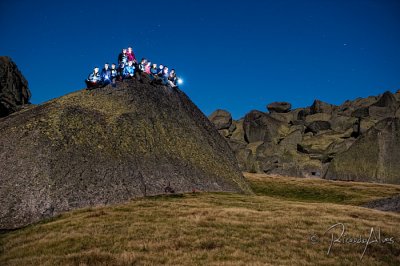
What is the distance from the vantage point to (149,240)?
22656 millimetres

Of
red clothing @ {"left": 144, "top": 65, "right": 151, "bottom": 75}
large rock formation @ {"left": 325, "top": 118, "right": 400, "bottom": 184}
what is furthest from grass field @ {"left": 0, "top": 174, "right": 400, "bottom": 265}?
large rock formation @ {"left": 325, "top": 118, "right": 400, "bottom": 184}

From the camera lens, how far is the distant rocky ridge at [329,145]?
353 ft

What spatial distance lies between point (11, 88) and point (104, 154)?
116ft

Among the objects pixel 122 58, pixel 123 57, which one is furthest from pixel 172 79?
pixel 122 58

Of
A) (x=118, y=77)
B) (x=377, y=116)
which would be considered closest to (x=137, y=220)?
(x=118, y=77)

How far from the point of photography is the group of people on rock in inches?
1991

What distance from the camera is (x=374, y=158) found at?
107938mm

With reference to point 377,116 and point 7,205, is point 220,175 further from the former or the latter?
point 377,116

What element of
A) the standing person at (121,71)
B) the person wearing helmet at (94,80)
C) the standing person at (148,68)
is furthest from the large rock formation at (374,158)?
the person wearing helmet at (94,80)

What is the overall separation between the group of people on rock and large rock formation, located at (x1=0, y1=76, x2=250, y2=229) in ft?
4.27

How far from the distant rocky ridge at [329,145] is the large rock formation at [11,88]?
80.7 m

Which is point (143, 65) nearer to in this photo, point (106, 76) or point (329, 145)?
point (106, 76)

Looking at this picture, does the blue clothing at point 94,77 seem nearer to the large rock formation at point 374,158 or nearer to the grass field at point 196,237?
the grass field at point 196,237

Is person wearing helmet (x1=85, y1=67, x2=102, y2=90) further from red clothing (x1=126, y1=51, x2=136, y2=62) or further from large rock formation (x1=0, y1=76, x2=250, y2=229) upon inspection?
red clothing (x1=126, y1=51, x2=136, y2=62)
